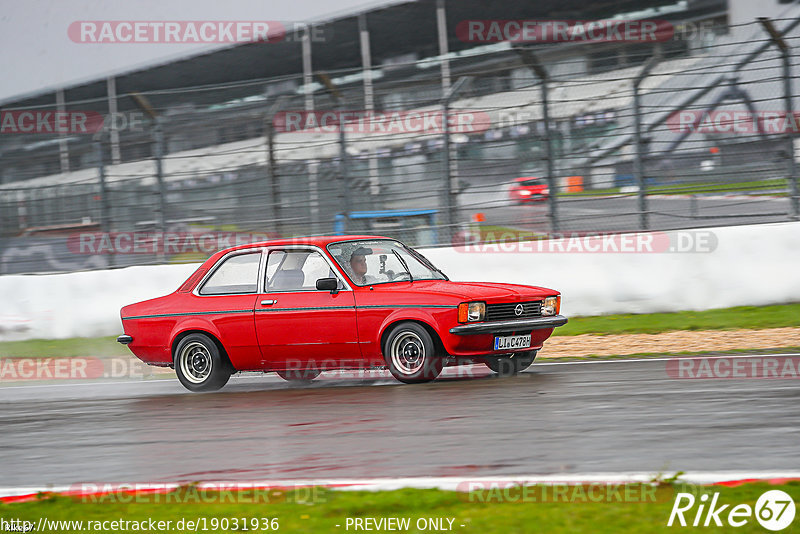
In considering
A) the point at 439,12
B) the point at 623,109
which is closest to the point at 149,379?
the point at 623,109

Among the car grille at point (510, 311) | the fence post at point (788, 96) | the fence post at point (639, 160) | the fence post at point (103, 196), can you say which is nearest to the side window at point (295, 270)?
the car grille at point (510, 311)

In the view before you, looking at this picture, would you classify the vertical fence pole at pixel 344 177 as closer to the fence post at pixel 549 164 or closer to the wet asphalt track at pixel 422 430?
the fence post at pixel 549 164

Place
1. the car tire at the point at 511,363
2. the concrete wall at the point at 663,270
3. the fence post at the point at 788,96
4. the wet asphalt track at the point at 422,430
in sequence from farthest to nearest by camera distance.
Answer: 1. the fence post at the point at 788,96
2. the concrete wall at the point at 663,270
3. the car tire at the point at 511,363
4. the wet asphalt track at the point at 422,430

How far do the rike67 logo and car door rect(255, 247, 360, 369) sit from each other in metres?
5.21

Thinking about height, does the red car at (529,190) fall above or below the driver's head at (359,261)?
above

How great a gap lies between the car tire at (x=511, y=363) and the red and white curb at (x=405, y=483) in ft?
15.5

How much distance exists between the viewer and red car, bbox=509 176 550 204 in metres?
13.5

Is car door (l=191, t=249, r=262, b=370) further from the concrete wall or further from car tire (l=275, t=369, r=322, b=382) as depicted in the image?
the concrete wall

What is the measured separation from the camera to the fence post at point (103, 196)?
1567cm

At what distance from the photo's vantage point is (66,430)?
7719 millimetres

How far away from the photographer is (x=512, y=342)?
9.06 m

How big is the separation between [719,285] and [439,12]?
20668 millimetres

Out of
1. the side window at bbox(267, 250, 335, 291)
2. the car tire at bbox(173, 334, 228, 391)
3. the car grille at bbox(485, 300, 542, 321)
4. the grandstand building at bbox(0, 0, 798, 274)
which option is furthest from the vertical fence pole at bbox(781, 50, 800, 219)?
the car tire at bbox(173, 334, 228, 391)

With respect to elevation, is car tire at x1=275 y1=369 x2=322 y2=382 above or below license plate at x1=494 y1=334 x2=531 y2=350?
below
